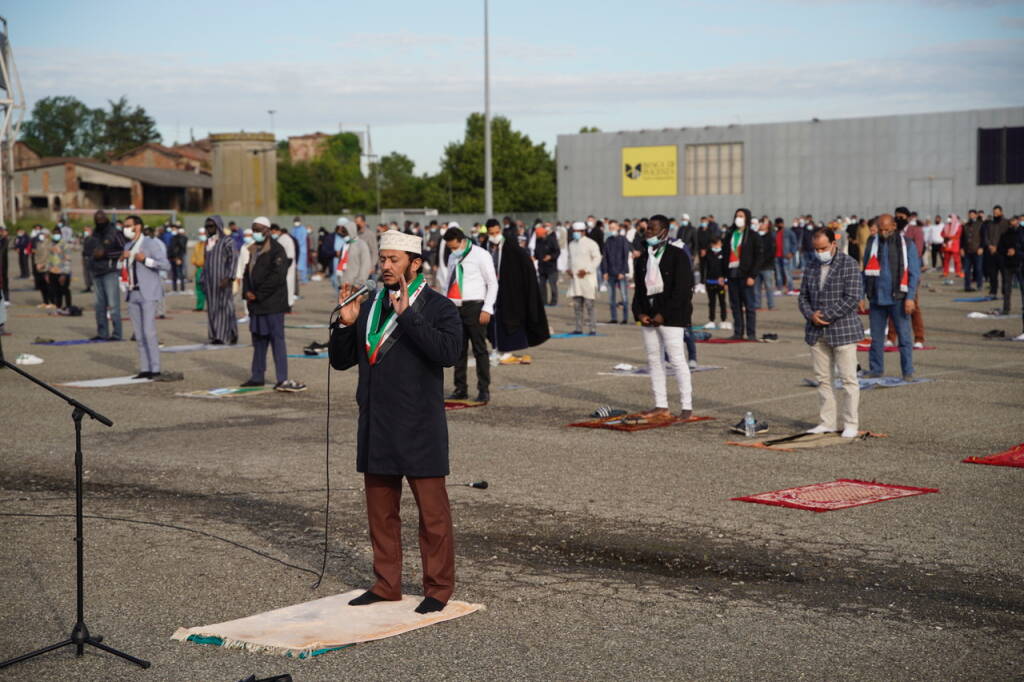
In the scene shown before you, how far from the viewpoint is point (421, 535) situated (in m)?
6.18

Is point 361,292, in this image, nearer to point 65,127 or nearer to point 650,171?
point 650,171

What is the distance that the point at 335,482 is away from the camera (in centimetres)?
→ 956

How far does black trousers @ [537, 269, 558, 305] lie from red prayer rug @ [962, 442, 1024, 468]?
19296 mm

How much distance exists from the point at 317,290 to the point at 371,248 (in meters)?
17.6

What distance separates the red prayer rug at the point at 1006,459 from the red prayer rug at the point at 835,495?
116 centimetres

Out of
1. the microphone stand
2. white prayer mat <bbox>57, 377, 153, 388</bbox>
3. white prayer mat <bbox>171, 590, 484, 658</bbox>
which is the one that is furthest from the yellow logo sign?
the microphone stand

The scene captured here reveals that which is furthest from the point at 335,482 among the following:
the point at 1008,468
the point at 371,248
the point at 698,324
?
the point at 698,324

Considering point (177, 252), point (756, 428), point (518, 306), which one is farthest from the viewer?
point (177, 252)

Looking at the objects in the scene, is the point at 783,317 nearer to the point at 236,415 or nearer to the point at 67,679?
the point at 236,415

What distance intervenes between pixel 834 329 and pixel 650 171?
6113 centimetres

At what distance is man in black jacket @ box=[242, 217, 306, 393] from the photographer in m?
14.7

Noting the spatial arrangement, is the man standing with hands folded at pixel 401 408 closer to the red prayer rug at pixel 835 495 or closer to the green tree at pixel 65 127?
the red prayer rug at pixel 835 495

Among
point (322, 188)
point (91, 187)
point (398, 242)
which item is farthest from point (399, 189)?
point (398, 242)

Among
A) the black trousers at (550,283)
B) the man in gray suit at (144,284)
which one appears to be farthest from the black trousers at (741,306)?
the man in gray suit at (144,284)
